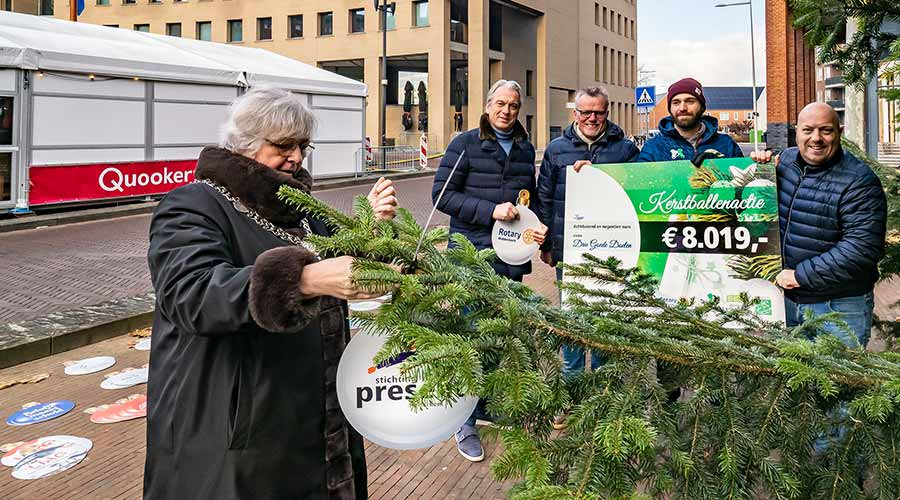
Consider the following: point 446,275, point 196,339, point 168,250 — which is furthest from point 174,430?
point 446,275

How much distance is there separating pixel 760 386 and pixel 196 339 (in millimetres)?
1380

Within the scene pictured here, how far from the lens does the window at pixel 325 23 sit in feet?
140

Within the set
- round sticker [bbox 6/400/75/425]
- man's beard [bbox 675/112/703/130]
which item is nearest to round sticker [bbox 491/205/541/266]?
man's beard [bbox 675/112/703/130]

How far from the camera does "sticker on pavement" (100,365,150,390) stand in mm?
5273

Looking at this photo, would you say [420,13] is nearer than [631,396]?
No

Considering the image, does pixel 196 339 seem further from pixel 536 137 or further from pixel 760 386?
pixel 536 137

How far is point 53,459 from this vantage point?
398 centimetres

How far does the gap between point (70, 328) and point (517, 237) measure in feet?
14.3

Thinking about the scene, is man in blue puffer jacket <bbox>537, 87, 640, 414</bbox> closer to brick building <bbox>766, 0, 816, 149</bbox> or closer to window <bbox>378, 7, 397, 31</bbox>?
brick building <bbox>766, 0, 816, 149</bbox>

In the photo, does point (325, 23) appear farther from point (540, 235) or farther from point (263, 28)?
point (540, 235)

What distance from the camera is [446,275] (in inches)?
56.1

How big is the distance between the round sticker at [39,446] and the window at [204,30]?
44807mm

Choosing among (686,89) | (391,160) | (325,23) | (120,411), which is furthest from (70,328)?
(325,23)

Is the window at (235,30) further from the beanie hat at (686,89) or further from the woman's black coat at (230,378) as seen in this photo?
the woman's black coat at (230,378)
